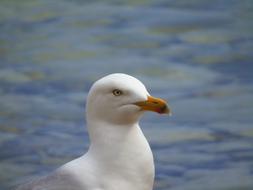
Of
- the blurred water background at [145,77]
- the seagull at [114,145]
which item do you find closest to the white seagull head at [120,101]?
the seagull at [114,145]

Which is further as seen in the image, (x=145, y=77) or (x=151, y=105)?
(x=145, y=77)

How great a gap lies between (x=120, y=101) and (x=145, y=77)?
2.71 meters

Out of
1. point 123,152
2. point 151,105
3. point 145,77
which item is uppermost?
point 151,105

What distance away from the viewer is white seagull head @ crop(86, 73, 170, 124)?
3.44 m

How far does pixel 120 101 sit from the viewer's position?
346cm

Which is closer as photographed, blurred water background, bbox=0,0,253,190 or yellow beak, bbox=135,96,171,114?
yellow beak, bbox=135,96,171,114

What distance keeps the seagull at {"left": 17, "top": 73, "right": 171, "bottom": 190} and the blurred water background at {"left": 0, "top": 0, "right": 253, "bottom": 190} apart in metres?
1.15

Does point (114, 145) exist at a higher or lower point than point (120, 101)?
lower

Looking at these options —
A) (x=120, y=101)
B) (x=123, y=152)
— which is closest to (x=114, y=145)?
(x=123, y=152)

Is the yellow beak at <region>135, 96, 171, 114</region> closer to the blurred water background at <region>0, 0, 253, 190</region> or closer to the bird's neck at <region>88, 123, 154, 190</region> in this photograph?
the bird's neck at <region>88, 123, 154, 190</region>

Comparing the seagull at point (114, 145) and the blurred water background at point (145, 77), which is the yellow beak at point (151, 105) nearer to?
the seagull at point (114, 145)

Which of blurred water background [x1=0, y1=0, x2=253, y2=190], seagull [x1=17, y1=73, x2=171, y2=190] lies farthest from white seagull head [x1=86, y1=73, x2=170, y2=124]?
blurred water background [x1=0, y1=0, x2=253, y2=190]

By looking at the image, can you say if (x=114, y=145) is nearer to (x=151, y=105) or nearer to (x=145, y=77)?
(x=151, y=105)

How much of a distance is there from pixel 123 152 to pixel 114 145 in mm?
39
